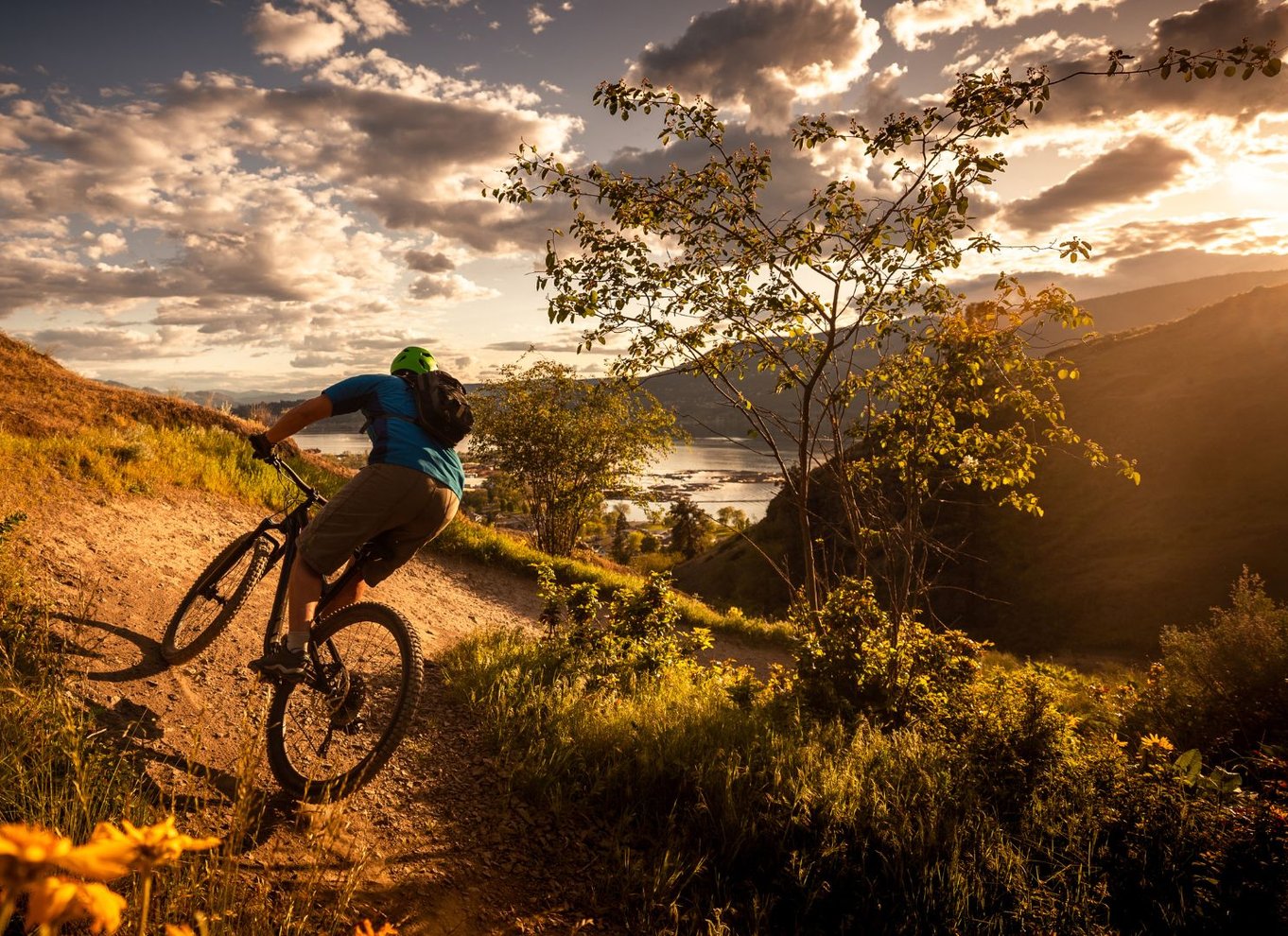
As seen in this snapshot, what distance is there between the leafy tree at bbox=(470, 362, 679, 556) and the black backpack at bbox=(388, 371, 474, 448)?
1407 cm

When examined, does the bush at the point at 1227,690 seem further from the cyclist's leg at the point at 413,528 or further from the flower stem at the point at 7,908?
the flower stem at the point at 7,908

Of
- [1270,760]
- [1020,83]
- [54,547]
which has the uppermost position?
[1020,83]

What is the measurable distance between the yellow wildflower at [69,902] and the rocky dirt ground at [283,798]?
156 centimetres

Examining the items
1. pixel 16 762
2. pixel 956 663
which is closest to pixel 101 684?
pixel 16 762

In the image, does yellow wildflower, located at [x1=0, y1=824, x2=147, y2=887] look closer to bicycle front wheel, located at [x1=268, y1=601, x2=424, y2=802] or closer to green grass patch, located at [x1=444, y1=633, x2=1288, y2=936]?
green grass patch, located at [x1=444, y1=633, x2=1288, y2=936]

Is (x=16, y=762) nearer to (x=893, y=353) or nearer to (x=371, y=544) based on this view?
(x=371, y=544)

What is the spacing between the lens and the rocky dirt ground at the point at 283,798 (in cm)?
326

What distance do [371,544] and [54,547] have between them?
4409 mm

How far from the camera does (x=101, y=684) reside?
444cm

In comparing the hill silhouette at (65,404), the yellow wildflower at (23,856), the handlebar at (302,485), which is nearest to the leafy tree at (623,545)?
the hill silhouette at (65,404)

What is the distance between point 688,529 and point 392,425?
6481cm

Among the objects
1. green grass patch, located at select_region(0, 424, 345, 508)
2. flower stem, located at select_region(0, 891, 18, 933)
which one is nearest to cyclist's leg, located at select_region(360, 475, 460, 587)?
flower stem, located at select_region(0, 891, 18, 933)

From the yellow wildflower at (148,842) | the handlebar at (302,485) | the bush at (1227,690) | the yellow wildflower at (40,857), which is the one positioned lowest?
the bush at (1227,690)

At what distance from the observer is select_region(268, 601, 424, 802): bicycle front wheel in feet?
12.8
